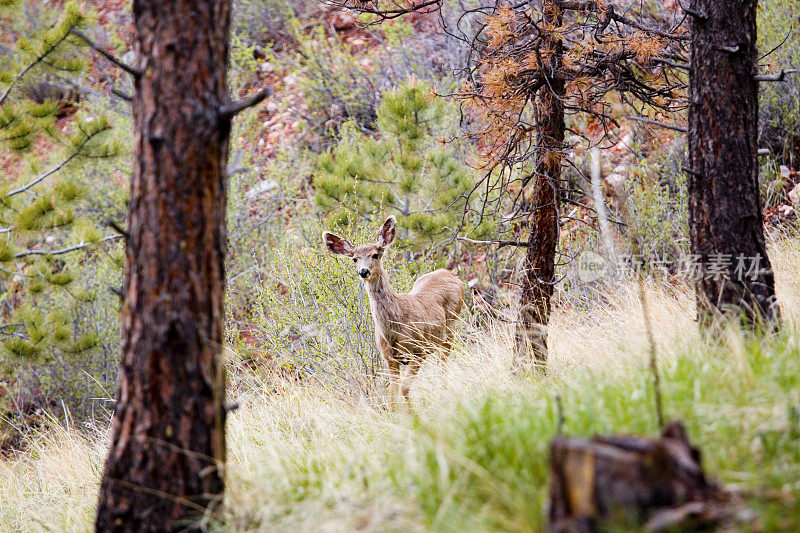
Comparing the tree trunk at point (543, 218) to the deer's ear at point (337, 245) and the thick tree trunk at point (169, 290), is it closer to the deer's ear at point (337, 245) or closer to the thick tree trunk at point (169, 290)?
the deer's ear at point (337, 245)

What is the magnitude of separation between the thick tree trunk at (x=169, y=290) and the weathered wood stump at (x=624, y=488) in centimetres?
162

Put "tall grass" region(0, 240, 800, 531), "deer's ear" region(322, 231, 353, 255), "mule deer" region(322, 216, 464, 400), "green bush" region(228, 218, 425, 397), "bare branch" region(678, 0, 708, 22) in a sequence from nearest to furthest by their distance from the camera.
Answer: "tall grass" region(0, 240, 800, 531) → "bare branch" region(678, 0, 708, 22) → "mule deer" region(322, 216, 464, 400) → "deer's ear" region(322, 231, 353, 255) → "green bush" region(228, 218, 425, 397)

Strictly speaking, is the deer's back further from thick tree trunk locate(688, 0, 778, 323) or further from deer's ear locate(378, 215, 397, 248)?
thick tree trunk locate(688, 0, 778, 323)

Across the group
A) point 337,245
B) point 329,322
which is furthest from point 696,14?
point 329,322

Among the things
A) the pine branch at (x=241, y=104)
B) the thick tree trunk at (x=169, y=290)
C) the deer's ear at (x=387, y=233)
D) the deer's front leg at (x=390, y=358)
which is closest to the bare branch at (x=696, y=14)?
the pine branch at (x=241, y=104)

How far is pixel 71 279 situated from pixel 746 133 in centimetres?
710

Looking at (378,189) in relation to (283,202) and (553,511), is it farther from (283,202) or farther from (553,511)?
(553,511)

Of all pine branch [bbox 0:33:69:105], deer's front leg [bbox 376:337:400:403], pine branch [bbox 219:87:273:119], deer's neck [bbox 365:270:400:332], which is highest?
pine branch [bbox 0:33:69:105]

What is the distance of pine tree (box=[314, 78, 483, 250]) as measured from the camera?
9.76 meters

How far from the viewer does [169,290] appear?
312cm

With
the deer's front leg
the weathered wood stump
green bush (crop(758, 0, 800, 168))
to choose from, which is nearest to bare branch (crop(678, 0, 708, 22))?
the weathered wood stump

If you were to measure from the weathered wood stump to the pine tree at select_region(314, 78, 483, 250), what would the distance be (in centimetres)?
729

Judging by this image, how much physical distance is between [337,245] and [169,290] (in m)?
3.98

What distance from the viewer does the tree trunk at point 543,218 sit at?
559cm
